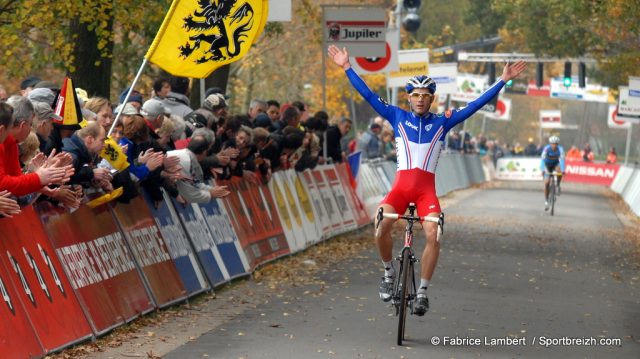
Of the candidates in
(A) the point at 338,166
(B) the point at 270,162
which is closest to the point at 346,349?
(B) the point at 270,162

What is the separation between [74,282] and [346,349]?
2011mm

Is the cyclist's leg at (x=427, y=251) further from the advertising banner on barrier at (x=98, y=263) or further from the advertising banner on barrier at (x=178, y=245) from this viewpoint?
the advertising banner on barrier at (x=178, y=245)

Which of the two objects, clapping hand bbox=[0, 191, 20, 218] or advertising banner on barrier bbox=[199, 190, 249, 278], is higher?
clapping hand bbox=[0, 191, 20, 218]

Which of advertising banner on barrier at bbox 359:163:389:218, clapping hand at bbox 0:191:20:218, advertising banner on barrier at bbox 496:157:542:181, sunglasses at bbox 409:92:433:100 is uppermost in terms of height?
clapping hand at bbox 0:191:20:218

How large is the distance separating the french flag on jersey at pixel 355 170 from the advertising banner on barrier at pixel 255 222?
6.33 metres

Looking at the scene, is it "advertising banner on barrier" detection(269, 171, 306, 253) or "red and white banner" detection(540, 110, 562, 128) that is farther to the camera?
"red and white banner" detection(540, 110, 562, 128)

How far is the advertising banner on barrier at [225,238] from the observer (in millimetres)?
14070

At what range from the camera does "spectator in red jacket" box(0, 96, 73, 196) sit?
8398 millimetres

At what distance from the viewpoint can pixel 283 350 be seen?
9969 millimetres

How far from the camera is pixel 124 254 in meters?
11.3

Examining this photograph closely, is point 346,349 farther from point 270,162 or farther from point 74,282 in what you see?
point 270,162

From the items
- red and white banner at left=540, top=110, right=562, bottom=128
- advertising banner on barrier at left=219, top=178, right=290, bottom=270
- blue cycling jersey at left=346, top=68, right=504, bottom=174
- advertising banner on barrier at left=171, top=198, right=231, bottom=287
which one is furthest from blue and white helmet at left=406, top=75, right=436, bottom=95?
red and white banner at left=540, top=110, right=562, bottom=128

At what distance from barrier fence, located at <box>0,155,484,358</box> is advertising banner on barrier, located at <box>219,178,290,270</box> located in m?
0.01

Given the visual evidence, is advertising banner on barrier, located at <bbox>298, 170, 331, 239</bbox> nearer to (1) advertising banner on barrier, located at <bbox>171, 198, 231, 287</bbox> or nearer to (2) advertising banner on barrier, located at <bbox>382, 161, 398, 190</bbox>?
(1) advertising banner on barrier, located at <bbox>171, 198, 231, 287</bbox>
